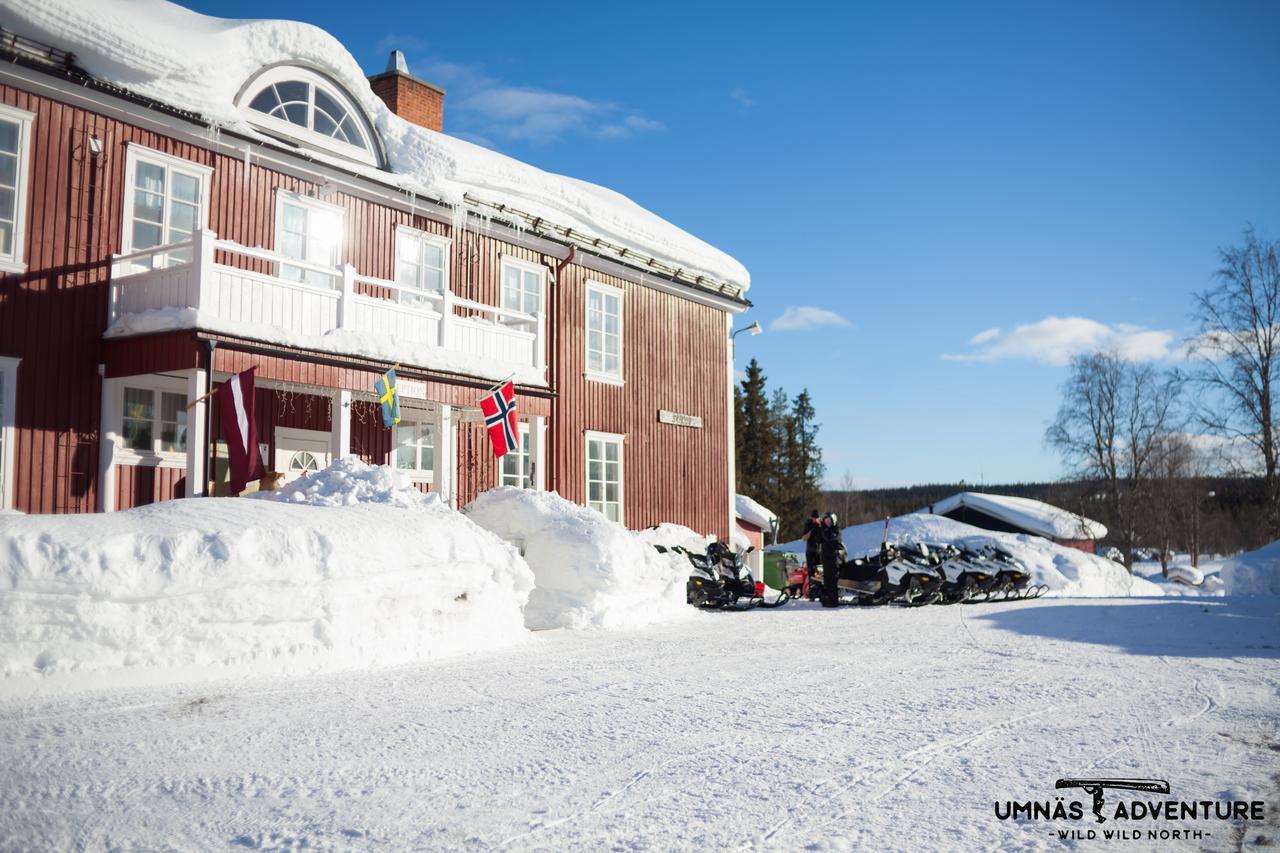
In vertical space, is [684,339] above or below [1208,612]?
above

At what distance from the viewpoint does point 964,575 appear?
17.9m

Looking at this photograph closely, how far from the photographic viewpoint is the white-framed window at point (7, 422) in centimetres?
1098

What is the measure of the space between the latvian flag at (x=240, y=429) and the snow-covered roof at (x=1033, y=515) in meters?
38.5

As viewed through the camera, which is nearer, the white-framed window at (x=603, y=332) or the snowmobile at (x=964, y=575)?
the snowmobile at (x=964, y=575)

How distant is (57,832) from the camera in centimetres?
404

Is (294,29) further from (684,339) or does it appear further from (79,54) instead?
(684,339)

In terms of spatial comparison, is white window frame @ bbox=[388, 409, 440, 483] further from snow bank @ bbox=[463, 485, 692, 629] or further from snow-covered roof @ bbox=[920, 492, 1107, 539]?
snow-covered roof @ bbox=[920, 492, 1107, 539]

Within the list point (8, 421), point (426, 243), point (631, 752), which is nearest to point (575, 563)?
point (8, 421)

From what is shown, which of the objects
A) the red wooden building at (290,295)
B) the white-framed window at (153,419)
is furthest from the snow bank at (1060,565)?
the white-framed window at (153,419)

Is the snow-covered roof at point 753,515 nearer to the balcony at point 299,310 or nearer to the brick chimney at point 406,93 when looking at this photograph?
the brick chimney at point 406,93

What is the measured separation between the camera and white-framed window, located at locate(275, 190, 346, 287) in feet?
46.5

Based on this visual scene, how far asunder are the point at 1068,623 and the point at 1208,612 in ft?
12.4

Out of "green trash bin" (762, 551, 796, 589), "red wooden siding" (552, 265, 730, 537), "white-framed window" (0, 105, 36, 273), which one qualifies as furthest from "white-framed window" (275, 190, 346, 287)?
"green trash bin" (762, 551, 796, 589)

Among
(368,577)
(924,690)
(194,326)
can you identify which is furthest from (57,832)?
(194,326)
